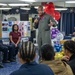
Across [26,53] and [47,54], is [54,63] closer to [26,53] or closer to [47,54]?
[47,54]

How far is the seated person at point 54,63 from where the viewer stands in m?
2.66

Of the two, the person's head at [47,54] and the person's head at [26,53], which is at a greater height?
the person's head at [26,53]

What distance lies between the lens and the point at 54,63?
266 cm

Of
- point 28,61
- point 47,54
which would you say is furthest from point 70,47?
point 28,61

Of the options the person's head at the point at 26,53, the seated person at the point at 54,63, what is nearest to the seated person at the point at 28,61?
the person's head at the point at 26,53

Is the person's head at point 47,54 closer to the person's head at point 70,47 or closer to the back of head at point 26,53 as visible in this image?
the person's head at point 70,47

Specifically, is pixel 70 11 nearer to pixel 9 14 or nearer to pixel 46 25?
pixel 9 14

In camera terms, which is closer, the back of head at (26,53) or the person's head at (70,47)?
the back of head at (26,53)

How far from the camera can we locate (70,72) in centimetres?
274

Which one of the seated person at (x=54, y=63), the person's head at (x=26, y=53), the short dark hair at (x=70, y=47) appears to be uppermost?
the person's head at (x=26, y=53)

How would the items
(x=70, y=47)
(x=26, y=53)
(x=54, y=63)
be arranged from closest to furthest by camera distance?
(x=26, y=53) → (x=54, y=63) → (x=70, y=47)

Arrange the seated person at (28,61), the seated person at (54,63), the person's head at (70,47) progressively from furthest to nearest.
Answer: the person's head at (70,47), the seated person at (54,63), the seated person at (28,61)

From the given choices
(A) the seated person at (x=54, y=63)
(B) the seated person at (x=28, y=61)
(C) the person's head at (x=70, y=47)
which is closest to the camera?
(B) the seated person at (x=28, y=61)

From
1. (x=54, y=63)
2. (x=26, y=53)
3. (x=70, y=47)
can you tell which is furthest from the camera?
(x=70, y=47)
